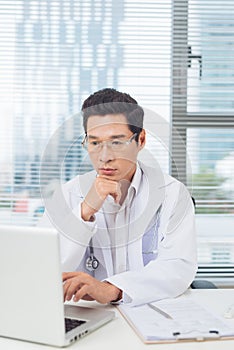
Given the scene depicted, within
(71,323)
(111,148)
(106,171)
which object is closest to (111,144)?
(111,148)

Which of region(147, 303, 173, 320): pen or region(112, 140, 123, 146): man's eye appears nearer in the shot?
region(147, 303, 173, 320): pen

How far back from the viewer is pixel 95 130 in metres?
1.66

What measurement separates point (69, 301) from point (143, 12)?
73.8 inches

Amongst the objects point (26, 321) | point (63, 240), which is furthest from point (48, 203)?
point (26, 321)

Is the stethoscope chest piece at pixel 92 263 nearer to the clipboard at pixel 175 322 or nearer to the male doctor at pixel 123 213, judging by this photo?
the male doctor at pixel 123 213

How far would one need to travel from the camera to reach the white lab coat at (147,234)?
1.64 meters

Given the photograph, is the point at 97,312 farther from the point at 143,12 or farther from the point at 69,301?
the point at 143,12

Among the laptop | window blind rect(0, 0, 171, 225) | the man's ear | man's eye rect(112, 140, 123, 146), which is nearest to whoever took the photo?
the laptop

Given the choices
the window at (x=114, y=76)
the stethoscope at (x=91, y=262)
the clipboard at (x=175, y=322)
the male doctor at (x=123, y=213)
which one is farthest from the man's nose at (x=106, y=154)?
the window at (x=114, y=76)

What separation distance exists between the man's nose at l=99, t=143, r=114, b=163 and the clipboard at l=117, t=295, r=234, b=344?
1.42 feet

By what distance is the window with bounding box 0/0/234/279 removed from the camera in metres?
2.91

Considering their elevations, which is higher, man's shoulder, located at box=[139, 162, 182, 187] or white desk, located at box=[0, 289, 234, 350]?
man's shoulder, located at box=[139, 162, 182, 187]

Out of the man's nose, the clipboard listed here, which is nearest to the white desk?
the clipboard

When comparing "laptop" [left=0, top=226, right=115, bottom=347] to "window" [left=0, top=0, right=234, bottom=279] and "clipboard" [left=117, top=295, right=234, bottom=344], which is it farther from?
"window" [left=0, top=0, right=234, bottom=279]
